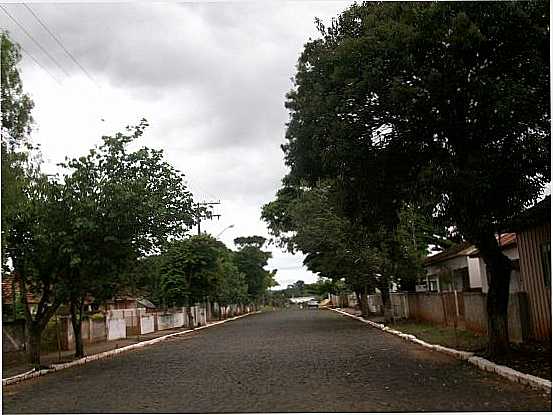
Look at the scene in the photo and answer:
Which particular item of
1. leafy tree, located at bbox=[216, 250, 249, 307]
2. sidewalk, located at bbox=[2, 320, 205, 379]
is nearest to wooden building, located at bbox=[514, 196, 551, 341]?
sidewalk, located at bbox=[2, 320, 205, 379]

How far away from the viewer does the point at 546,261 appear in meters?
15.7

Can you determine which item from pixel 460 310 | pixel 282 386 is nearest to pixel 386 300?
pixel 460 310

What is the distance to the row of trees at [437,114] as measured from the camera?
11.4 m

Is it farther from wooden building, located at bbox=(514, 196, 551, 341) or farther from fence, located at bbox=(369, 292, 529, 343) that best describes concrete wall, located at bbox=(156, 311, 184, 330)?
wooden building, located at bbox=(514, 196, 551, 341)

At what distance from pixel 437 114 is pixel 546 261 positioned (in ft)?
17.6

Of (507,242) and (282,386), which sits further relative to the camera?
(507,242)

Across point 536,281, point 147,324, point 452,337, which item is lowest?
point 452,337

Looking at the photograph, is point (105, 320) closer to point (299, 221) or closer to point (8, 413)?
point (299, 221)

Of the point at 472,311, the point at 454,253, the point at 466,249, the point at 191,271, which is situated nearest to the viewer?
the point at 472,311

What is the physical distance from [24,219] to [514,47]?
12.4m

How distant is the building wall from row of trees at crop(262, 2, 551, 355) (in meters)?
1.99

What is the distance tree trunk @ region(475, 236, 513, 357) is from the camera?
1405 centimetres

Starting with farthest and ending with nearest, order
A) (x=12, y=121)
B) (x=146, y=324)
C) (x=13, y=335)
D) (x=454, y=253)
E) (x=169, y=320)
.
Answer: (x=169, y=320)
(x=146, y=324)
(x=454, y=253)
(x=13, y=335)
(x=12, y=121)

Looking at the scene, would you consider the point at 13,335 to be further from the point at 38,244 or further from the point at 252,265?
the point at 252,265
